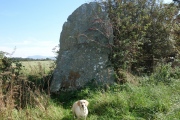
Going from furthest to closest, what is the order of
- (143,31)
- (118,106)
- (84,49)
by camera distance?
(143,31)
(84,49)
(118,106)

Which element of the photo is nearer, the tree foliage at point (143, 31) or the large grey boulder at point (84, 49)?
the large grey boulder at point (84, 49)

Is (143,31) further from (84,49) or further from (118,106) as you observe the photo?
(118,106)

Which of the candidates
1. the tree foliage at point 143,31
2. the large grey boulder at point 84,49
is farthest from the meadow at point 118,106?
the tree foliage at point 143,31

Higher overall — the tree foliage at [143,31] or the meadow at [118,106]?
the tree foliage at [143,31]

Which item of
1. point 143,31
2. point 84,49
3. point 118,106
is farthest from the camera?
point 143,31

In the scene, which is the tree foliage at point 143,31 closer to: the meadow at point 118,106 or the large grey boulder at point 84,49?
the large grey boulder at point 84,49

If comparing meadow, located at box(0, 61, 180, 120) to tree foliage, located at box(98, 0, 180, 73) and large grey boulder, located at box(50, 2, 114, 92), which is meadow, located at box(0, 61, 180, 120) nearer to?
large grey boulder, located at box(50, 2, 114, 92)

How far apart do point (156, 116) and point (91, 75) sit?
3857 millimetres

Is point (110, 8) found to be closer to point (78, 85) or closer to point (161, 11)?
point (161, 11)

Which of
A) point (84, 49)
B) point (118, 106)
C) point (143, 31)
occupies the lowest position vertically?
point (118, 106)

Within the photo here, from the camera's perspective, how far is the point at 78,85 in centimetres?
896

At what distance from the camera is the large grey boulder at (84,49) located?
29.8ft

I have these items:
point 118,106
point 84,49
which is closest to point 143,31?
point 84,49

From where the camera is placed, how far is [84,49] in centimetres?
963
